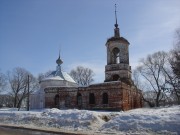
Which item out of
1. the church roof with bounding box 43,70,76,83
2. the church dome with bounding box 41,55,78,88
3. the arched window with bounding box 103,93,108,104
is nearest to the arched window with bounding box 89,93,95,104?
the arched window with bounding box 103,93,108,104

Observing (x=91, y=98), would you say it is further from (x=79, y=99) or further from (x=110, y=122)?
(x=110, y=122)

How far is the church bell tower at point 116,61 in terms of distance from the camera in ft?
103

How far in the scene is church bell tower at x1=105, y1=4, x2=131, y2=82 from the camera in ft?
103

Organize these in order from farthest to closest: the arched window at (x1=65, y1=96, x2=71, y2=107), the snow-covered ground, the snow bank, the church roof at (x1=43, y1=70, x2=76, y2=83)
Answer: the church roof at (x1=43, y1=70, x2=76, y2=83) → the arched window at (x1=65, y1=96, x2=71, y2=107) → the snow-covered ground → the snow bank

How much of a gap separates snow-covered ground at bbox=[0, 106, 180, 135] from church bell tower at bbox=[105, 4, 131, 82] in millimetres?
11175

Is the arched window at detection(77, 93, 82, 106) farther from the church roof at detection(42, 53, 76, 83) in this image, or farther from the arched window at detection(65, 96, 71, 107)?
the church roof at detection(42, 53, 76, 83)

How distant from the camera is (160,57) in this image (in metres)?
43.2

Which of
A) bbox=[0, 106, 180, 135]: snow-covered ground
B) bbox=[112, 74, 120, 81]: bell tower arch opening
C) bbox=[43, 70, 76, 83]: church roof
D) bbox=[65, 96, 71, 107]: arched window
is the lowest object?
bbox=[0, 106, 180, 135]: snow-covered ground

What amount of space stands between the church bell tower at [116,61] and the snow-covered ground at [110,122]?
11.2 metres

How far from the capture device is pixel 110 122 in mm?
16781

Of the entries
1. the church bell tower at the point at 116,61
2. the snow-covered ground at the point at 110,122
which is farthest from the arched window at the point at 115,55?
the snow-covered ground at the point at 110,122

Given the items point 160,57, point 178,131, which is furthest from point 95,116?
point 160,57

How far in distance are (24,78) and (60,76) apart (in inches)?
918

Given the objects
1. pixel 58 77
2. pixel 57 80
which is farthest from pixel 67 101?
pixel 58 77
